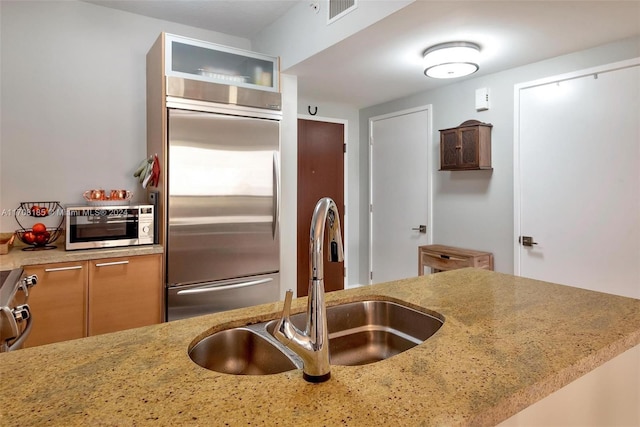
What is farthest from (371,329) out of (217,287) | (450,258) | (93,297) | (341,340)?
(450,258)

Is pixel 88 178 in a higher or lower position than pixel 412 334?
higher

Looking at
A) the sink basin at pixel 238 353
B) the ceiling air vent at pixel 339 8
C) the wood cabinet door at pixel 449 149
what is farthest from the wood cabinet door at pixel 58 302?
the wood cabinet door at pixel 449 149

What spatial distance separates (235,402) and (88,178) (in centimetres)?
275

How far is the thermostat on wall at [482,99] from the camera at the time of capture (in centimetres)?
341

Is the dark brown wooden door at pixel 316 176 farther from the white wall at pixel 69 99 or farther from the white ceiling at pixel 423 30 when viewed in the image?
the white wall at pixel 69 99

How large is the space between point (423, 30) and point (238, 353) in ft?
7.22

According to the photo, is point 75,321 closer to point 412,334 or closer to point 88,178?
point 88,178

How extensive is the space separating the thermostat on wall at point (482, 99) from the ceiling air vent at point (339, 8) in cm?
164

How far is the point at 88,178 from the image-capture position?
2885 millimetres

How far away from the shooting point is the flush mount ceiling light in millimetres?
2654

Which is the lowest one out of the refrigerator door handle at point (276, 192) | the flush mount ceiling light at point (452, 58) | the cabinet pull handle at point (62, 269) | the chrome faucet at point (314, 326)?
the cabinet pull handle at point (62, 269)

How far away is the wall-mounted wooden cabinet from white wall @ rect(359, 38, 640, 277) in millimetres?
99

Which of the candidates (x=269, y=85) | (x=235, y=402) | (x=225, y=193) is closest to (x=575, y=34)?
(x=269, y=85)

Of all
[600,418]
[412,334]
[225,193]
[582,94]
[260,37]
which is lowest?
[600,418]
